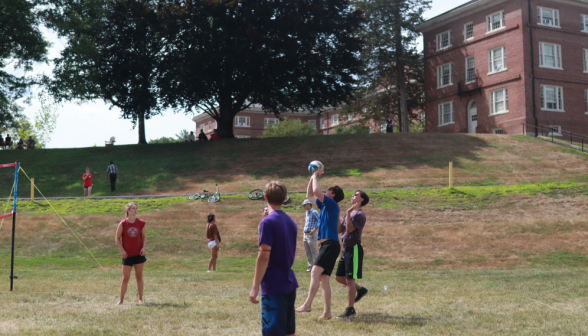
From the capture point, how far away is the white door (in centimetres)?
4762

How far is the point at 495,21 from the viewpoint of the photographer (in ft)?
151

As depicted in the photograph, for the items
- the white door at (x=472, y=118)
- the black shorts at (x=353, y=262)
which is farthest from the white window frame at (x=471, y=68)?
the black shorts at (x=353, y=262)

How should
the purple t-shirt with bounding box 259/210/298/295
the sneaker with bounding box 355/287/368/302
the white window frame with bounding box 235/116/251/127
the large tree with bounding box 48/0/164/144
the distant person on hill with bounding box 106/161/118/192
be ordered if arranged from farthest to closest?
the white window frame with bounding box 235/116/251/127, the large tree with bounding box 48/0/164/144, the distant person on hill with bounding box 106/161/118/192, the sneaker with bounding box 355/287/368/302, the purple t-shirt with bounding box 259/210/298/295

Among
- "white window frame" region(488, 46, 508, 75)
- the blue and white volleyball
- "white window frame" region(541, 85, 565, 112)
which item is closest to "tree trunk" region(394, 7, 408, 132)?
"white window frame" region(488, 46, 508, 75)

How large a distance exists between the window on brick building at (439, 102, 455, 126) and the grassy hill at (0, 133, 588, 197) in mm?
10092

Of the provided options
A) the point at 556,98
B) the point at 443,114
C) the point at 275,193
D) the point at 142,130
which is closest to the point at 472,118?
the point at 443,114

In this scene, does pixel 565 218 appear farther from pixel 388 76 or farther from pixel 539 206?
pixel 388 76

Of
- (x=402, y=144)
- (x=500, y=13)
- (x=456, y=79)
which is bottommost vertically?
(x=402, y=144)

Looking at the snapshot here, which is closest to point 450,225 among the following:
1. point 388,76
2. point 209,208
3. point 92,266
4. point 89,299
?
point 209,208

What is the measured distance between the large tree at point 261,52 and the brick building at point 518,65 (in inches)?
459

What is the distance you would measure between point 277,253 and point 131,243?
5.11 metres

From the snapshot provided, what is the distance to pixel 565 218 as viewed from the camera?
2097 centimetres

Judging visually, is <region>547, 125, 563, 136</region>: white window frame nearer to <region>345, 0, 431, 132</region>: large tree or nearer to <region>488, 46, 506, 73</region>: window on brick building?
<region>488, 46, 506, 73</region>: window on brick building

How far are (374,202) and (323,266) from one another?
52.9 ft
